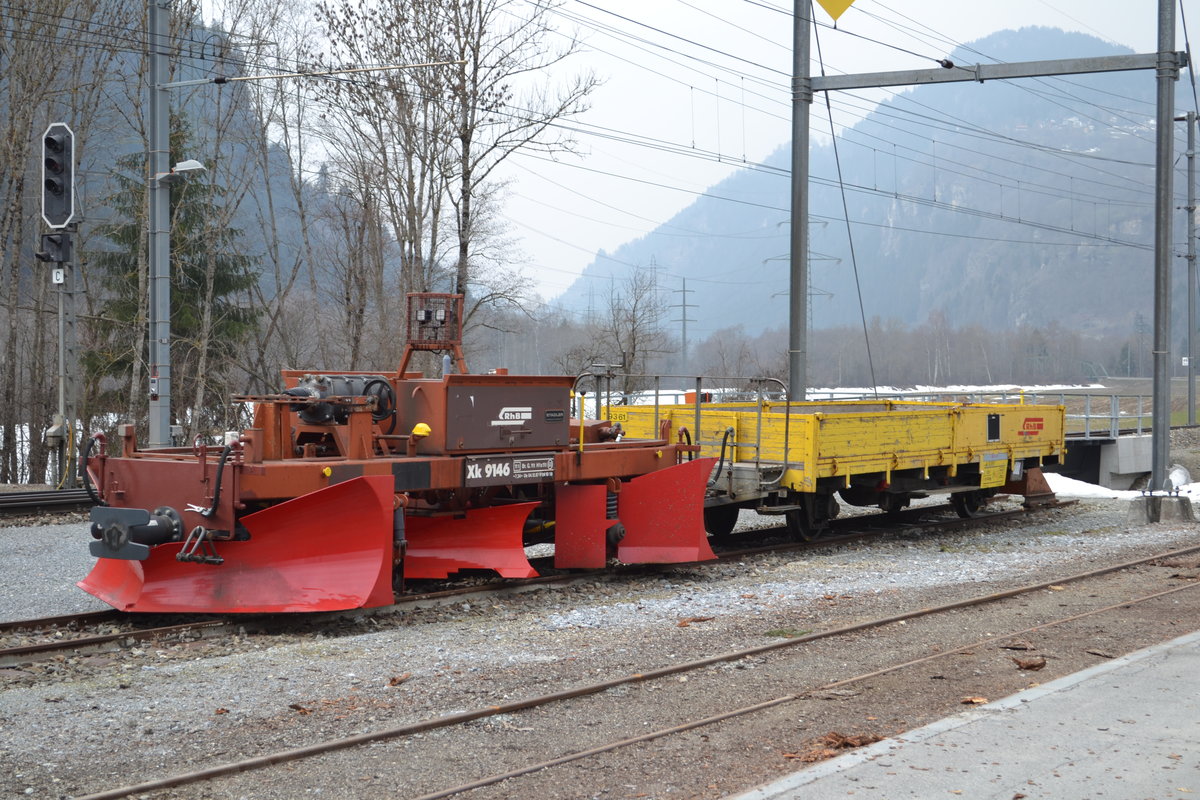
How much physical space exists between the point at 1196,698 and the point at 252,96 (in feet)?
106

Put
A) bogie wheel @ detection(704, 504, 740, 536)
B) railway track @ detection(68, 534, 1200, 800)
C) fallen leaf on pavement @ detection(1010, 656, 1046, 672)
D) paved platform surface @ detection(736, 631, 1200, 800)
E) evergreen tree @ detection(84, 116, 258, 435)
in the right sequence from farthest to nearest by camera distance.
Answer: evergreen tree @ detection(84, 116, 258, 435), bogie wheel @ detection(704, 504, 740, 536), fallen leaf on pavement @ detection(1010, 656, 1046, 672), railway track @ detection(68, 534, 1200, 800), paved platform surface @ detection(736, 631, 1200, 800)

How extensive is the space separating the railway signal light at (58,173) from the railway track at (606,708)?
11184 mm

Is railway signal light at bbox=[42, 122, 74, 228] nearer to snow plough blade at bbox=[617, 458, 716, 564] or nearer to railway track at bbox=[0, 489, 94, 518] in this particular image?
railway track at bbox=[0, 489, 94, 518]

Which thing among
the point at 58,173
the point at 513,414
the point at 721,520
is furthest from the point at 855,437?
the point at 58,173

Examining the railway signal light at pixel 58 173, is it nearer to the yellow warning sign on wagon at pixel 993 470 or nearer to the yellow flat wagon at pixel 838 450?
the yellow flat wagon at pixel 838 450

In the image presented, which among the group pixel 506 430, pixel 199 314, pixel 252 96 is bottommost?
pixel 506 430

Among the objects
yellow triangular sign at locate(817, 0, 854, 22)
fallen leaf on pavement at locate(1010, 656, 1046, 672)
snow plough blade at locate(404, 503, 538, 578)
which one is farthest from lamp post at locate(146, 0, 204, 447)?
fallen leaf on pavement at locate(1010, 656, 1046, 672)

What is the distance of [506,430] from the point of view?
31.0 feet

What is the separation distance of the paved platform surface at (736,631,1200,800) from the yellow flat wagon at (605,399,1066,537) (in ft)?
19.1

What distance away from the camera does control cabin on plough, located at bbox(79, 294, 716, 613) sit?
796 cm

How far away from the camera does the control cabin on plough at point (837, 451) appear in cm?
1207

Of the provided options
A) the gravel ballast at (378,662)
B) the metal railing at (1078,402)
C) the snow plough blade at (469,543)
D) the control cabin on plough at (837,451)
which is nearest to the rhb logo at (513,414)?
the snow plough blade at (469,543)

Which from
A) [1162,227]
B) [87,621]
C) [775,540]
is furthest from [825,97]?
[87,621]

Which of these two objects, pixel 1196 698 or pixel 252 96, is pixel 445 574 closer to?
pixel 1196 698
